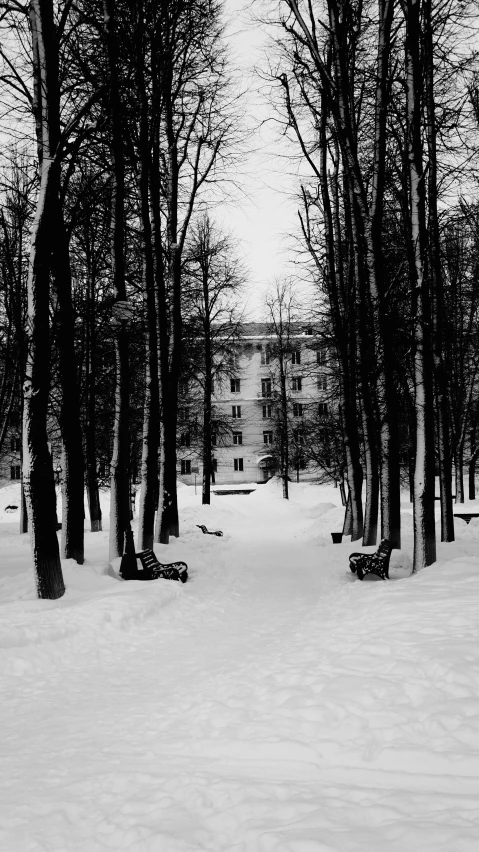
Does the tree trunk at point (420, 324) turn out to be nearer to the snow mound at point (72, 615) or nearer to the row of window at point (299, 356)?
the snow mound at point (72, 615)

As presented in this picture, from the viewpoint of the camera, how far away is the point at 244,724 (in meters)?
4.36

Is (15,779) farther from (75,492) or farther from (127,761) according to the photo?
(75,492)

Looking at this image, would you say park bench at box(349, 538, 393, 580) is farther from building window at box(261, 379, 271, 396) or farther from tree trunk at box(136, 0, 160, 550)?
building window at box(261, 379, 271, 396)

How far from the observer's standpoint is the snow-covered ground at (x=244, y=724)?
122 inches

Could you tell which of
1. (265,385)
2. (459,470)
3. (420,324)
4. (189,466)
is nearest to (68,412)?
(420,324)

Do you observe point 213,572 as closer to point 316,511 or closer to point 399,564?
point 399,564

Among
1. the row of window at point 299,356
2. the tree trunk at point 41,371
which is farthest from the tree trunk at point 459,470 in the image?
the tree trunk at point 41,371

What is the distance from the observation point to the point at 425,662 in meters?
4.66

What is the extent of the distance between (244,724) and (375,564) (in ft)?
21.0

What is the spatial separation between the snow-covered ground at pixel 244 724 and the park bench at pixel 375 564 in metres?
1.57

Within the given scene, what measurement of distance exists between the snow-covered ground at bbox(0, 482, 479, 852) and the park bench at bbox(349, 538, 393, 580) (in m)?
1.57

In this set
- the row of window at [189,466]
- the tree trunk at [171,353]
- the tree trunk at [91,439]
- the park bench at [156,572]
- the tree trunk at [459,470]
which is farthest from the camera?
the row of window at [189,466]

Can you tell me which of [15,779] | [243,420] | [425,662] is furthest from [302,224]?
[243,420]

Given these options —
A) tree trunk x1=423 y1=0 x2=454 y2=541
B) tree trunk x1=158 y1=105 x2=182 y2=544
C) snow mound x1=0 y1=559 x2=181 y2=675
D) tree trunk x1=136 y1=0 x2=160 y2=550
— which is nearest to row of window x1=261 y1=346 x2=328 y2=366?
tree trunk x1=423 y1=0 x2=454 y2=541
